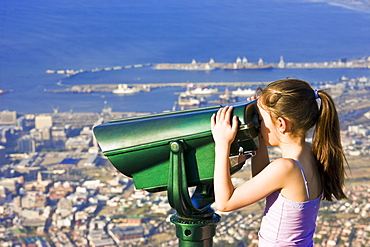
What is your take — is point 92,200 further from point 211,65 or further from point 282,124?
point 211,65

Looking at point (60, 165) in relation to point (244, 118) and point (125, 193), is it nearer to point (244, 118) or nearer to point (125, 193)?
point (125, 193)

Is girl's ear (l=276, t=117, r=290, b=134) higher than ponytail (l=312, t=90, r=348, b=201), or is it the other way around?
girl's ear (l=276, t=117, r=290, b=134)

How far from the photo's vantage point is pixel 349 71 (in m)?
13.8

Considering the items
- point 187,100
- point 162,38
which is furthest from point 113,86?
point 162,38

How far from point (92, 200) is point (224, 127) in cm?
614

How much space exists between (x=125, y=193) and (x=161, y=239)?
1.89 meters

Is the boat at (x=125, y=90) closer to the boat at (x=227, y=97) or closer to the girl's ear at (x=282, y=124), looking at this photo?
the boat at (x=227, y=97)

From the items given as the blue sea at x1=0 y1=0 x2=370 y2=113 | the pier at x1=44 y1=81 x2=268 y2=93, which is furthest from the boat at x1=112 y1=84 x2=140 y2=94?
the blue sea at x1=0 y1=0 x2=370 y2=113

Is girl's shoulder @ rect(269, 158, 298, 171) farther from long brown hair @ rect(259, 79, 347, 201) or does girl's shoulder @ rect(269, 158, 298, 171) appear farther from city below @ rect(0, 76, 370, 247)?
city below @ rect(0, 76, 370, 247)

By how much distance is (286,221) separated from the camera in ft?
2.45

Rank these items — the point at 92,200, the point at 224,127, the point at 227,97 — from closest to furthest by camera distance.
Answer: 1. the point at 224,127
2. the point at 92,200
3. the point at 227,97

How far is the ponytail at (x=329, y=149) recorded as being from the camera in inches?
29.7

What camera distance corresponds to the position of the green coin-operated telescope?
0.71 metres

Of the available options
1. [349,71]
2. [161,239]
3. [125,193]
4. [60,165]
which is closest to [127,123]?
[161,239]
